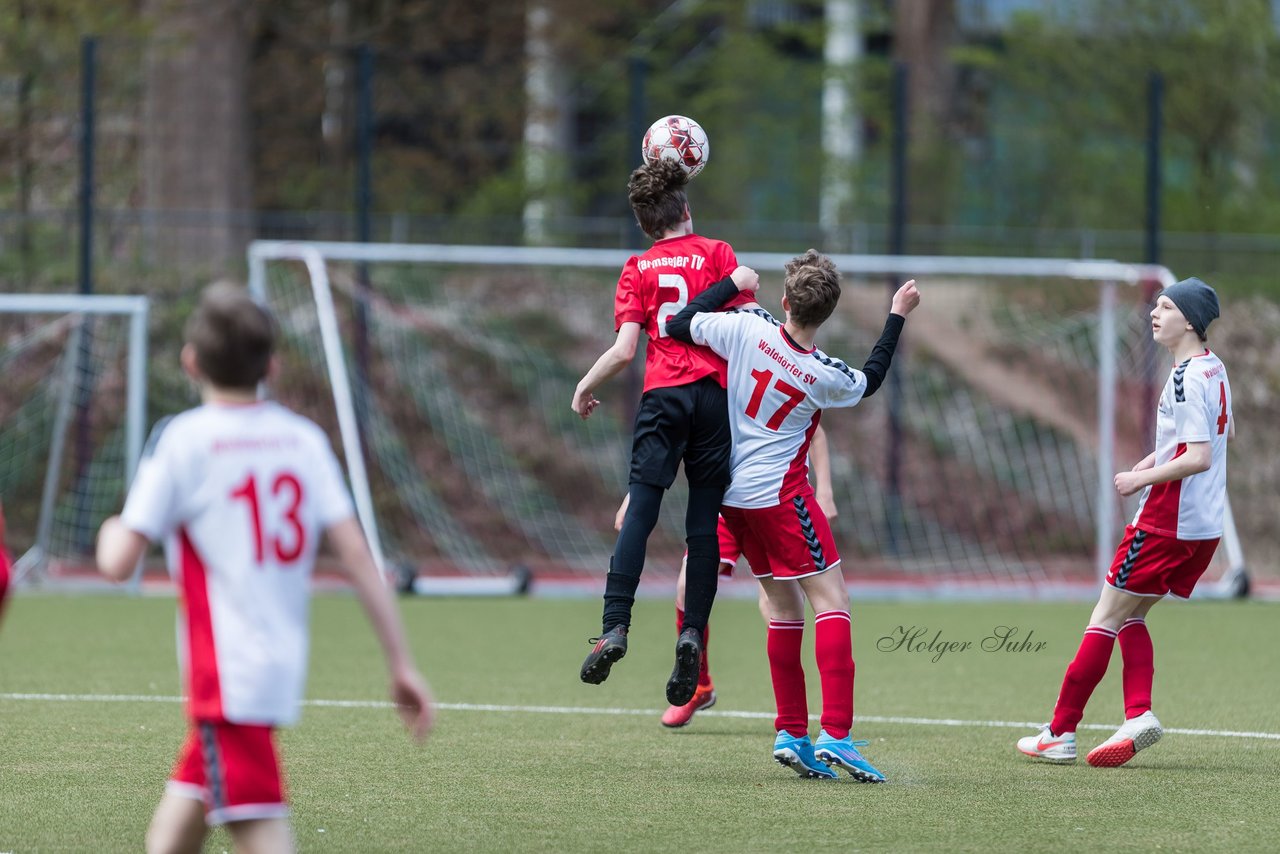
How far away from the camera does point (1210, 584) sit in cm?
1365

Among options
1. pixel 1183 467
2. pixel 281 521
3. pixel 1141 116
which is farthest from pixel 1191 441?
pixel 1141 116

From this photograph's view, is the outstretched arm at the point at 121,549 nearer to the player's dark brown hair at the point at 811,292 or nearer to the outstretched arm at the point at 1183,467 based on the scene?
the player's dark brown hair at the point at 811,292

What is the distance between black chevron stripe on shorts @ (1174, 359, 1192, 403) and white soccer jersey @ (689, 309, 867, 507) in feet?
3.46

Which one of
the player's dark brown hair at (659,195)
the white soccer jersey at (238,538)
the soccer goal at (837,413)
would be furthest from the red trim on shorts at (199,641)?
the soccer goal at (837,413)

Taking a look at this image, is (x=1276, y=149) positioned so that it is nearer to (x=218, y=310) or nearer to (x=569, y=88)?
(x=569, y=88)

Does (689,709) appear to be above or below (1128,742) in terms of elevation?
below

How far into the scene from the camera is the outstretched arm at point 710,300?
6082mm

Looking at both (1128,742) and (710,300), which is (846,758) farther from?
(710,300)

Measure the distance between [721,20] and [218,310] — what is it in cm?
2491

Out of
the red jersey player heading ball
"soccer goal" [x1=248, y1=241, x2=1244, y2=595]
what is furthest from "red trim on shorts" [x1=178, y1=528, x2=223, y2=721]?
"soccer goal" [x1=248, y1=241, x2=1244, y2=595]

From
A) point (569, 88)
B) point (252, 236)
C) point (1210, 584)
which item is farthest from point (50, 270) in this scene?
point (1210, 584)

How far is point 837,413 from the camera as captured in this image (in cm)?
1705

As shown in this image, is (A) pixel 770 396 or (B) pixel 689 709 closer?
(A) pixel 770 396

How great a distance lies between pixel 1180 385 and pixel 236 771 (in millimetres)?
3714
